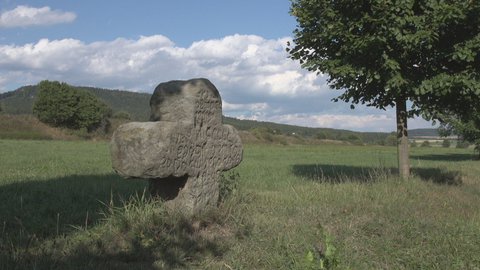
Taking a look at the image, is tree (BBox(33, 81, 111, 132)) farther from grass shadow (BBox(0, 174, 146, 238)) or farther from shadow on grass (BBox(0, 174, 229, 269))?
shadow on grass (BBox(0, 174, 229, 269))

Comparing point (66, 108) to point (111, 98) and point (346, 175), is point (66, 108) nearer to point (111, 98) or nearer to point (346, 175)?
point (346, 175)

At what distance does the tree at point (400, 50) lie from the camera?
31.1ft

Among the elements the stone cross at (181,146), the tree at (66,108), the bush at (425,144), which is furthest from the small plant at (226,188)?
the bush at (425,144)

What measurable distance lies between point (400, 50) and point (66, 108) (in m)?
62.3

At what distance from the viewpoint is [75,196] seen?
352 inches

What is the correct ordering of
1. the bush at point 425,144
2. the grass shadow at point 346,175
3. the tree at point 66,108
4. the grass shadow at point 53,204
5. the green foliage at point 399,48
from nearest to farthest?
1. the grass shadow at point 53,204
2. the green foliage at point 399,48
3. the grass shadow at point 346,175
4. the tree at point 66,108
5. the bush at point 425,144

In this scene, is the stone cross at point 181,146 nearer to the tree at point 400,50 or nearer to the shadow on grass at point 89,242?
the shadow on grass at point 89,242

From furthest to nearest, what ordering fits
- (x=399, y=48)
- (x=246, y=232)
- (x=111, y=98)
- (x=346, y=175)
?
1. (x=111, y=98)
2. (x=346, y=175)
3. (x=399, y=48)
4. (x=246, y=232)

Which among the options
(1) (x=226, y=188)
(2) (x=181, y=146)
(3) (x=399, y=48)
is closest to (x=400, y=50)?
(3) (x=399, y=48)

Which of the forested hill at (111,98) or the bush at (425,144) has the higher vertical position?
the forested hill at (111,98)

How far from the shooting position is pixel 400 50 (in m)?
10.1

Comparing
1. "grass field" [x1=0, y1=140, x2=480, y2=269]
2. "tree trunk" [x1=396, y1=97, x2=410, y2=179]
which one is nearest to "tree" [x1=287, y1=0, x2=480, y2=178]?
"tree trunk" [x1=396, y1=97, x2=410, y2=179]

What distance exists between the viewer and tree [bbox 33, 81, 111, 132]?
66.2 meters

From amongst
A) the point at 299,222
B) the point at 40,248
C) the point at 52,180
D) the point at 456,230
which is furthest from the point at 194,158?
the point at 52,180
